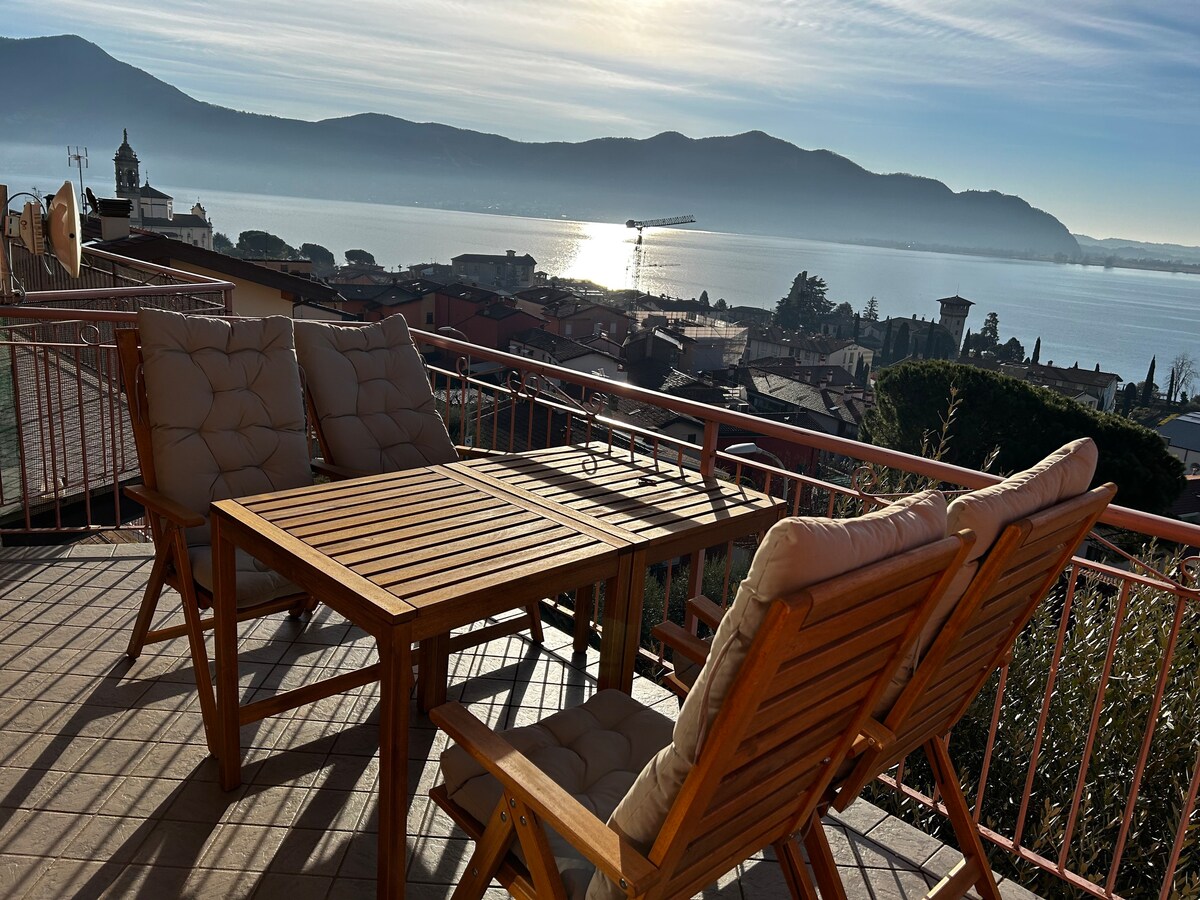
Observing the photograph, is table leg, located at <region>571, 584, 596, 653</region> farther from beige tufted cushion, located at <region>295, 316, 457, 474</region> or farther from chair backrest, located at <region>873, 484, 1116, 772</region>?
chair backrest, located at <region>873, 484, 1116, 772</region>

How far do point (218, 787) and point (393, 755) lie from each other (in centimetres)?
97

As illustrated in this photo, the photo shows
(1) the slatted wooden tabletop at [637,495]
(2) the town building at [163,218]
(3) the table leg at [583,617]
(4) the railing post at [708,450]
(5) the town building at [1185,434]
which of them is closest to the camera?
(1) the slatted wooden tabletop at [637,495]

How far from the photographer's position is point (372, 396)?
11.6ft

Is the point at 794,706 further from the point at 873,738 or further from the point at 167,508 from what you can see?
the point at 167,508

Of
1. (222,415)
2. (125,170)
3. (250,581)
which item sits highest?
(125,170)

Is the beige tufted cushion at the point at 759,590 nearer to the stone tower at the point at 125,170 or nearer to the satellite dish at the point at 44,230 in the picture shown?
the satellite dish at the point at 44,230

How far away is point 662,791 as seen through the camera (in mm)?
1321

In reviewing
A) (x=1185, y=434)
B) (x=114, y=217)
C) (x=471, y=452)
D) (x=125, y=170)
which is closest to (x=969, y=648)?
(x=471, y=452)

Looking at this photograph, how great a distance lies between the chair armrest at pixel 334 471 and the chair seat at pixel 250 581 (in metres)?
0.54

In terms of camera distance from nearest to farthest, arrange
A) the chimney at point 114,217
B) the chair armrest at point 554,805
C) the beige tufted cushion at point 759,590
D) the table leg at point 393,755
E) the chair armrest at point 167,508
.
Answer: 1. the beige tufted cushion at point 759,590
2. the chair armrest at point 554,805
3. the table leg at point 393,755
4. the chair armrest at point 167,508
5. the chimney at point 114,217

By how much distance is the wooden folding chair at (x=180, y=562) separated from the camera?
267 centimetres

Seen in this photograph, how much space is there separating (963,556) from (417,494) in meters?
1.69

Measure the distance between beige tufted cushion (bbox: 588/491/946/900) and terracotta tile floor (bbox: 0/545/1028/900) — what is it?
1124mm

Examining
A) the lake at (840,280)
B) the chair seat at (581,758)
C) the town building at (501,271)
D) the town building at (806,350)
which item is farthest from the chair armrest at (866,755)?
the lake at (840,280)
